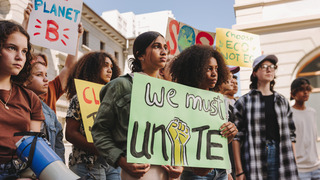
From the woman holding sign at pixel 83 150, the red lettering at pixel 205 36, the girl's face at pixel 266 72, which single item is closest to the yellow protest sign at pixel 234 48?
the red lettering at pixel 205 36

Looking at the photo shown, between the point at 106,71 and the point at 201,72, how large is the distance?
3.70ft

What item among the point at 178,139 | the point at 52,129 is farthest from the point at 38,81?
the point at 178,139

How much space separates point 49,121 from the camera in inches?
104

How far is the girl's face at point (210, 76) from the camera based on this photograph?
2428 millimetres

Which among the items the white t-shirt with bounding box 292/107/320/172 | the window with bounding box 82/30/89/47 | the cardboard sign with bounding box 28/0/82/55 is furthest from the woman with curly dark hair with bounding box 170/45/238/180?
the window with bounding box 82/30/89/47

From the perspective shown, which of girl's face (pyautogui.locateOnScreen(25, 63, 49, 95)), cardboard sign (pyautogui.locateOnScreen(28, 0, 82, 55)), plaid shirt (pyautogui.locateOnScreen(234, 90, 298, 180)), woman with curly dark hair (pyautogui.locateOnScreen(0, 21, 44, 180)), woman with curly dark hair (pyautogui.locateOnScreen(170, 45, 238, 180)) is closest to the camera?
woman with curly dark hair (pyautogui.locateOnScreen(0, 21, 44, 180))

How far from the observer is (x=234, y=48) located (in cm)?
561

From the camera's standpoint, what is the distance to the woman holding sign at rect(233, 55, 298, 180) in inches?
116

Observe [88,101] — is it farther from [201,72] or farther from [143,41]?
[201,72]

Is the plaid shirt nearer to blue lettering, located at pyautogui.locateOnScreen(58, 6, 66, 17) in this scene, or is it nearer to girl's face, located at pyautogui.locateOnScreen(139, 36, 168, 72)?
girl's face, located at pyautogui.locateOnScreen(139, 36, 168, 72)

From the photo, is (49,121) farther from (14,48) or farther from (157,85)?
(157,85)

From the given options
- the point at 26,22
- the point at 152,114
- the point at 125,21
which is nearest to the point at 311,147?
the point at 152,114

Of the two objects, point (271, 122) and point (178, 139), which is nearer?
point (178, 139)

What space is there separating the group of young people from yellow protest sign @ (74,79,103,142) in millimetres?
108
